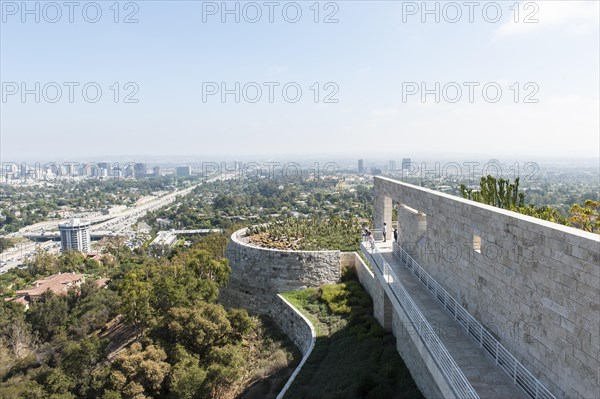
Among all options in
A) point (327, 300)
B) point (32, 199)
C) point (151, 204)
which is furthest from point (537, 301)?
point (32, 199)

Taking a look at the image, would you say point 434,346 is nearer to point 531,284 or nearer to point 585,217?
point 531,284

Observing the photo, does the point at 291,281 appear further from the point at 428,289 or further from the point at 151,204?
the point at 151,204

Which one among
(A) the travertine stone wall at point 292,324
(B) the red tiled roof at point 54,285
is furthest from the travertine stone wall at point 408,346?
(B) the red tiled roof at point 54,285

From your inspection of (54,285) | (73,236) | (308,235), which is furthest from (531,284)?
(73,236)

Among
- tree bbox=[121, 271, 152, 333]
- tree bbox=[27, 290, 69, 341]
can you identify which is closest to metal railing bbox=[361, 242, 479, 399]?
tree bbox=[121, 271, 152, 333]

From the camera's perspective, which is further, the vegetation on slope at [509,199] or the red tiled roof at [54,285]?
the red tiled roof at [54,285]

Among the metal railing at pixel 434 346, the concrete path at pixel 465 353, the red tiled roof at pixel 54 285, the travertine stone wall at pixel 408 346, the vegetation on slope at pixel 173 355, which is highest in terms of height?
the metal railing at pixel 434 346

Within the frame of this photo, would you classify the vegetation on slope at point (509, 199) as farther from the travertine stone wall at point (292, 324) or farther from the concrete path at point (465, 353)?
the travertine stone wall at point (292, 324)
